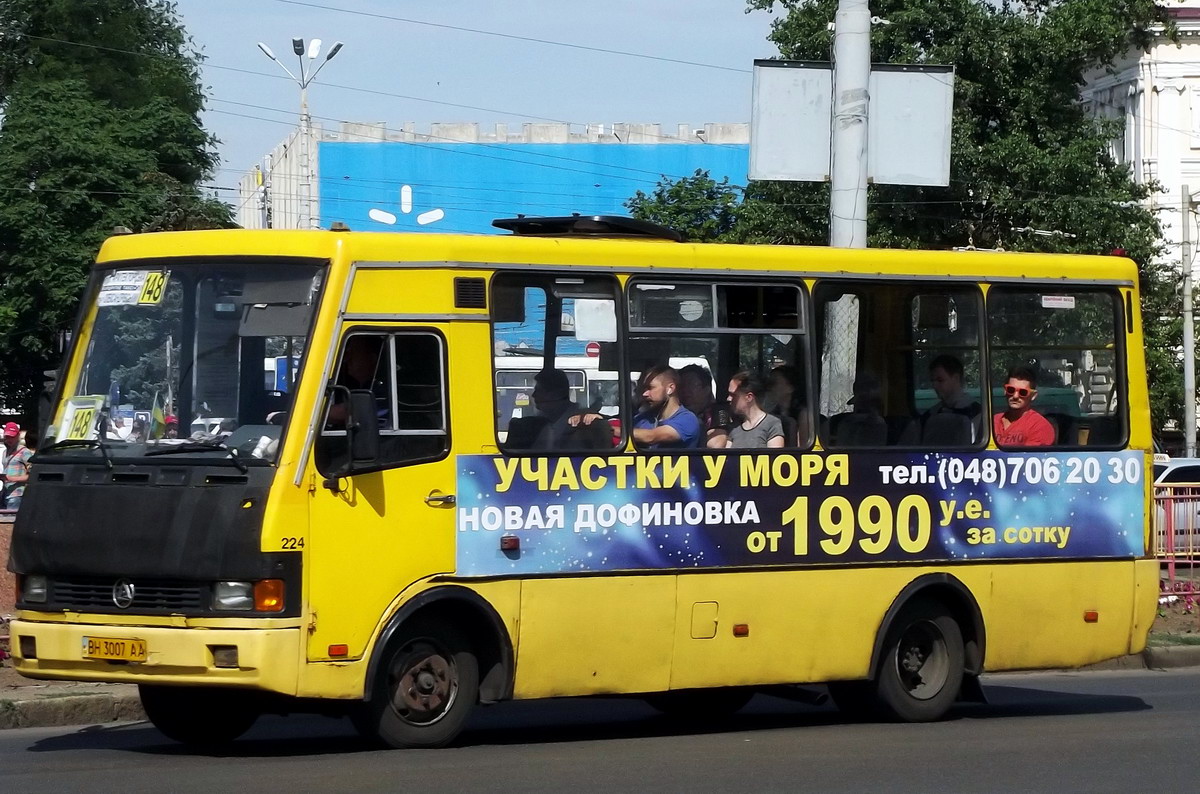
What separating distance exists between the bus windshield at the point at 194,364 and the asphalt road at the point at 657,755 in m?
1.59

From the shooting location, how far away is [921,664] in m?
12.0

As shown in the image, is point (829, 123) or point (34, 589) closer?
point (34, 589)

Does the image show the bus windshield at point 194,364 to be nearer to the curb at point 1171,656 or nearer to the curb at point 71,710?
the curb at point 71,710

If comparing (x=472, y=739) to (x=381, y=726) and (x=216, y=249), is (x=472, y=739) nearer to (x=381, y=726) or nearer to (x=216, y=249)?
(x=381, y=726)

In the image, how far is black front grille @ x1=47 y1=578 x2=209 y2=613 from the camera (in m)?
9.30

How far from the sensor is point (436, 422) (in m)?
9.97

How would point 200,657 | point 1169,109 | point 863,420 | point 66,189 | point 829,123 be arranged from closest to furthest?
point 200,657 < point 863,420 < point 829,123 < point 66,189 < point 1169,109

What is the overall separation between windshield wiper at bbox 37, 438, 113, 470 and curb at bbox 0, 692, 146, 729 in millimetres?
2246

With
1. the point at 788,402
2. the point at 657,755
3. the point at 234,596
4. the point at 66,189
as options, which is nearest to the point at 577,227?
the point at 788,402

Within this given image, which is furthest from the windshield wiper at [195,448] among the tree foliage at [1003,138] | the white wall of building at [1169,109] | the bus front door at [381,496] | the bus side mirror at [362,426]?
the white wall of building at [1169,109]

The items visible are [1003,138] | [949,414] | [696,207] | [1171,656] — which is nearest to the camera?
[949,414]

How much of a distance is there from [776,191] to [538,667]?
27326 mm

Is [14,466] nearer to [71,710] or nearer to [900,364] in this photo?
[71,710]

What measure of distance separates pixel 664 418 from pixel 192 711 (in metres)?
3.07
